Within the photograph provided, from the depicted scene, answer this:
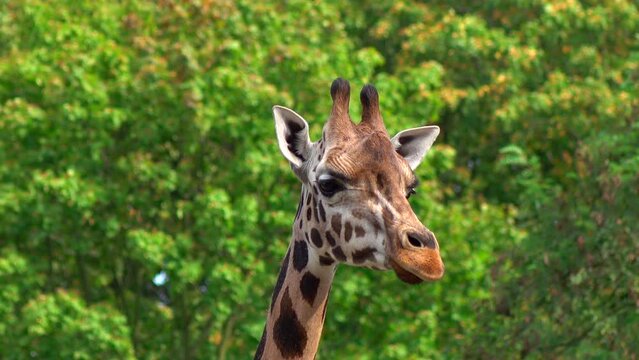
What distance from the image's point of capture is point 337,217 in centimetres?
855

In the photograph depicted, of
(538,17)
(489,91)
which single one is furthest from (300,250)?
(538,17)

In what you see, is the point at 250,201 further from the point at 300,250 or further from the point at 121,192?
the point at 300,250

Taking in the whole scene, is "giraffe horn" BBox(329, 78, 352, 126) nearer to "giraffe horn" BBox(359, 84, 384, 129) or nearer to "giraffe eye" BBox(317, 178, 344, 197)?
"giraffe horn" BBox(359, 84, 384, 129)

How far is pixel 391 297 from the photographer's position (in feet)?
84.3

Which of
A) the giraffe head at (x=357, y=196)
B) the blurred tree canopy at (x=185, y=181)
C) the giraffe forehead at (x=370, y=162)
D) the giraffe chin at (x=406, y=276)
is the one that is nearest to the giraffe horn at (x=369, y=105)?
the giraffe head at (x=357, y=196)

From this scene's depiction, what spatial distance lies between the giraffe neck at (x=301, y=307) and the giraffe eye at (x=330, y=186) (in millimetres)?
349

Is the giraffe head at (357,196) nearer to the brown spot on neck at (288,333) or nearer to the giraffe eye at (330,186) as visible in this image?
the giraffe eye at (330,186)

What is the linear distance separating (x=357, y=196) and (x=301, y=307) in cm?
80

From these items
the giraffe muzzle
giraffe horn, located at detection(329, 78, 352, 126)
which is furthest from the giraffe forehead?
the giraffe muzzle

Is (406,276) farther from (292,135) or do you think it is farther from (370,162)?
(292,135)

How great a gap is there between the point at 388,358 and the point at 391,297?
1.34 meters

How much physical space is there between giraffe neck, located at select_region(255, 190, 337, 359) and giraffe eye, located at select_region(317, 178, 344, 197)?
35 cm

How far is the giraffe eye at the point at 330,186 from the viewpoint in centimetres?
852

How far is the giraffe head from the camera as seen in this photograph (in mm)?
8023
